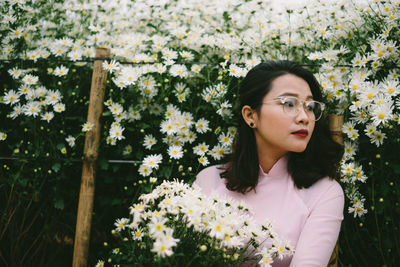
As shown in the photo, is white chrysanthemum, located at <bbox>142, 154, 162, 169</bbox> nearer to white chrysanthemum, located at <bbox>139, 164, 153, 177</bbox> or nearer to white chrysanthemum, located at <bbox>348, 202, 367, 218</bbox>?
A: white chrysanthemum, located at <bbox>139, 164, 153, 177</bbox>

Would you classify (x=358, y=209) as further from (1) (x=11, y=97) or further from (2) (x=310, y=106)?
(1) (x=11, y=97)

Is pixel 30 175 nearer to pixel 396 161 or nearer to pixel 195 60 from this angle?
pixel 195 60

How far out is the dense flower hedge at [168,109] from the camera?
1.77 meters

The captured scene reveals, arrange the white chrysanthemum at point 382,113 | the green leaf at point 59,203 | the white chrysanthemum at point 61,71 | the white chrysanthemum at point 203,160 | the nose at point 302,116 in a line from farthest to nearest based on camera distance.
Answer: the white chrysanthemum at point 61,71 < the green leaf at point 59,203 < the white chrysanthemum at point 203,160 < the white chrysanthemum at point 382,113 < the nose at point 302,116

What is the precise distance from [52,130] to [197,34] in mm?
1117

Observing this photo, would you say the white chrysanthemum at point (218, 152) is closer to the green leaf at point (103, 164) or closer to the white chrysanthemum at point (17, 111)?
the green leaf at point (103, 164)

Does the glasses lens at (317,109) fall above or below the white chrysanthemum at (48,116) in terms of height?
below

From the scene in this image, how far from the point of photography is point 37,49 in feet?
7.62

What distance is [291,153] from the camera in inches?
68.0

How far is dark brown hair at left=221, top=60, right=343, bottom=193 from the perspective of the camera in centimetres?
163

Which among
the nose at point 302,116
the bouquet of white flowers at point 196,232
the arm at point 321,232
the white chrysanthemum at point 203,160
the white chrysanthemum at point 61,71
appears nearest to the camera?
the bouquet of white flowers at point 196,232

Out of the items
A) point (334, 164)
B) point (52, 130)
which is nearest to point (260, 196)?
point (334, 164)

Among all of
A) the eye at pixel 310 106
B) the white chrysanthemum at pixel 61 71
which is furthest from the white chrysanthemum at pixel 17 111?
the eye at pixel 310 106

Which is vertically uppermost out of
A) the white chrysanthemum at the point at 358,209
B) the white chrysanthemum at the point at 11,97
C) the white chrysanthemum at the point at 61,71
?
the white chrysanthemum at the point at 61,71
